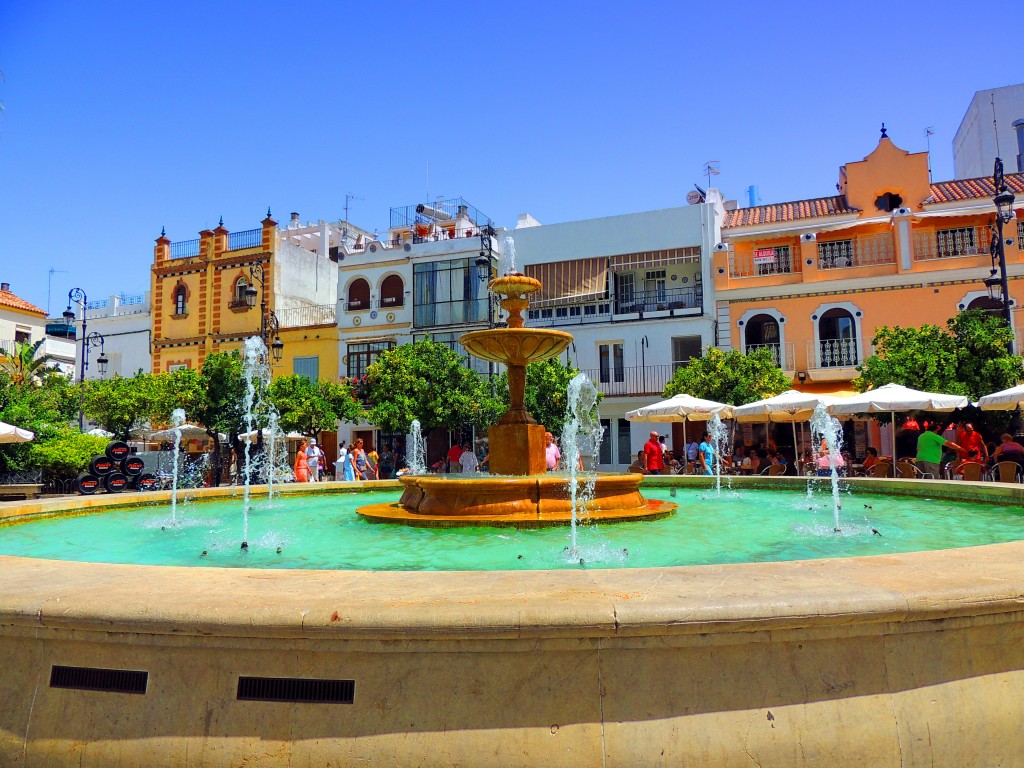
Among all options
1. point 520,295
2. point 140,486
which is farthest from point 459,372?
point 520,295

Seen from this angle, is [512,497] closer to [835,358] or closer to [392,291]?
[835,358]

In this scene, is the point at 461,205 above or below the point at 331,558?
above

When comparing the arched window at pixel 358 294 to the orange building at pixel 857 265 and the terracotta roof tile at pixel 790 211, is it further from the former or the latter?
the terracotta roof tile at pixel 790 211

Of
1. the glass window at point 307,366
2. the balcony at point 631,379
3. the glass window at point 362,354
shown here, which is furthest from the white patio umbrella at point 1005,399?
the glass window at point 307,366

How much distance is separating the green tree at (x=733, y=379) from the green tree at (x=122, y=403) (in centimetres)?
1586

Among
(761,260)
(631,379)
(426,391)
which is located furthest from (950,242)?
(426,391)

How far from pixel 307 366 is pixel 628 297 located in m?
13.9

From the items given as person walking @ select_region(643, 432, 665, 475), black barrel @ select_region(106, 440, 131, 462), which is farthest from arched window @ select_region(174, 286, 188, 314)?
person walking @ select_region(643, 432, 665, 475)

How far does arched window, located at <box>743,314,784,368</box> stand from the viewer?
79.6ft

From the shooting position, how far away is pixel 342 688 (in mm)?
2363

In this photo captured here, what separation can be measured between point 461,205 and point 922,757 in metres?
35.9

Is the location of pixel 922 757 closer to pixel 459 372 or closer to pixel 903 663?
pixel 903 663

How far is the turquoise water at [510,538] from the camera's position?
5.01m

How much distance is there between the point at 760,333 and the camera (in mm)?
24641
